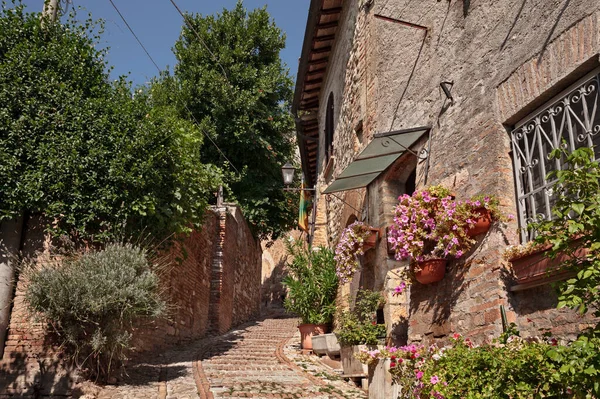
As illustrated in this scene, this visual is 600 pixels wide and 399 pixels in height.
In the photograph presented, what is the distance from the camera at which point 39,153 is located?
6.90 meters

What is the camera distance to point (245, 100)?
16.7 metres

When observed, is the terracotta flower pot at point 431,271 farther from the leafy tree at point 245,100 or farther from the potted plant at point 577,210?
the leafy tree at point 245,100

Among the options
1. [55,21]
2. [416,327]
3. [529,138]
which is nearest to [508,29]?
[529,138]

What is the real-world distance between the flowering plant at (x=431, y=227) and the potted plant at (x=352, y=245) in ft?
5.55

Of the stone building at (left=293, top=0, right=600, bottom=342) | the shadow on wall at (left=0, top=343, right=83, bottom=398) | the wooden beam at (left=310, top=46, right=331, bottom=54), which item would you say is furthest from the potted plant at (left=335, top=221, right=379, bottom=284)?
the wooden beam at (left=310, top=46, right=331, bottom=54)

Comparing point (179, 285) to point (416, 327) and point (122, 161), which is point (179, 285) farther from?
point (416, 327)

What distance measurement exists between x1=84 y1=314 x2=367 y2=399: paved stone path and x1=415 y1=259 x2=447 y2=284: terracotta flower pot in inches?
78.1

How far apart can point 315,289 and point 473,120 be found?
195 inches

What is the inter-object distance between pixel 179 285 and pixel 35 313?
4.38 metres

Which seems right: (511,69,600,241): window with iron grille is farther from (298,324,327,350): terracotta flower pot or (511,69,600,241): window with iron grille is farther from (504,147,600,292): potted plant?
(298,324,327,350): terracotta flower pot

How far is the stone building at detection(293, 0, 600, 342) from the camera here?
4004 millimetres

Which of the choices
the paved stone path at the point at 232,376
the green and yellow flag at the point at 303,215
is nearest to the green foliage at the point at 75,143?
the paved stone path at the point at 232,376

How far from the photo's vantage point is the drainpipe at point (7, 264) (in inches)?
275

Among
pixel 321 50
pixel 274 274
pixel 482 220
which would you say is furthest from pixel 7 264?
pixel 274 274
